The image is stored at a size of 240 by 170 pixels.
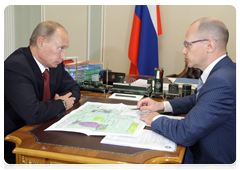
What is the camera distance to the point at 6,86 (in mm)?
1584

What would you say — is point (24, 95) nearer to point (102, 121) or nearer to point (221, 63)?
point (102, 121)

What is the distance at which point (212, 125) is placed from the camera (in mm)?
1220

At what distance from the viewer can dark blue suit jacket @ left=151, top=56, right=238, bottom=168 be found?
1209 millimetres

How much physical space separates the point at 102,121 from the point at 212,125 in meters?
0.61

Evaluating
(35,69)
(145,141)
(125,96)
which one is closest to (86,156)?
(145,141)

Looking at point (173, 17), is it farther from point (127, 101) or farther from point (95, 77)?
point (127, 101)

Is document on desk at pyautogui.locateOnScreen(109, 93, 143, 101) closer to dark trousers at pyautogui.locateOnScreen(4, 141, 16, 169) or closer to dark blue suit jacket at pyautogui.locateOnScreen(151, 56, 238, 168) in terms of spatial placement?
dark blue suit jacket at pyautogui.locateOnScreen(151, 56, 238, 168)

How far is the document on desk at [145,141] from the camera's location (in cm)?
114

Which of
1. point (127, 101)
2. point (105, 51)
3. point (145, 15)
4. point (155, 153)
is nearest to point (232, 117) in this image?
point (155, 153)

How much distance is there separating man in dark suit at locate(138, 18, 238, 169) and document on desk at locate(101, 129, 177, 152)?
42 millimetres

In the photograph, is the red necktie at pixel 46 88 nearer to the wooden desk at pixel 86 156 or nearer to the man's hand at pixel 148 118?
the wooden desk at pixel 86 156

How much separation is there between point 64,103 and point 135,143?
72cm

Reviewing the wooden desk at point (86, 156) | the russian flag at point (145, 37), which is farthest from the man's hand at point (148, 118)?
the russian flag at point (145, 37)

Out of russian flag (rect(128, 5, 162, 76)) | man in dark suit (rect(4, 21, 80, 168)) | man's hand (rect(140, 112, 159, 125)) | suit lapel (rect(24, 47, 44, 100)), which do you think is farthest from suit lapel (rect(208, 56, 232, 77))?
russian flag (rect(128, 5, 162, 76))
